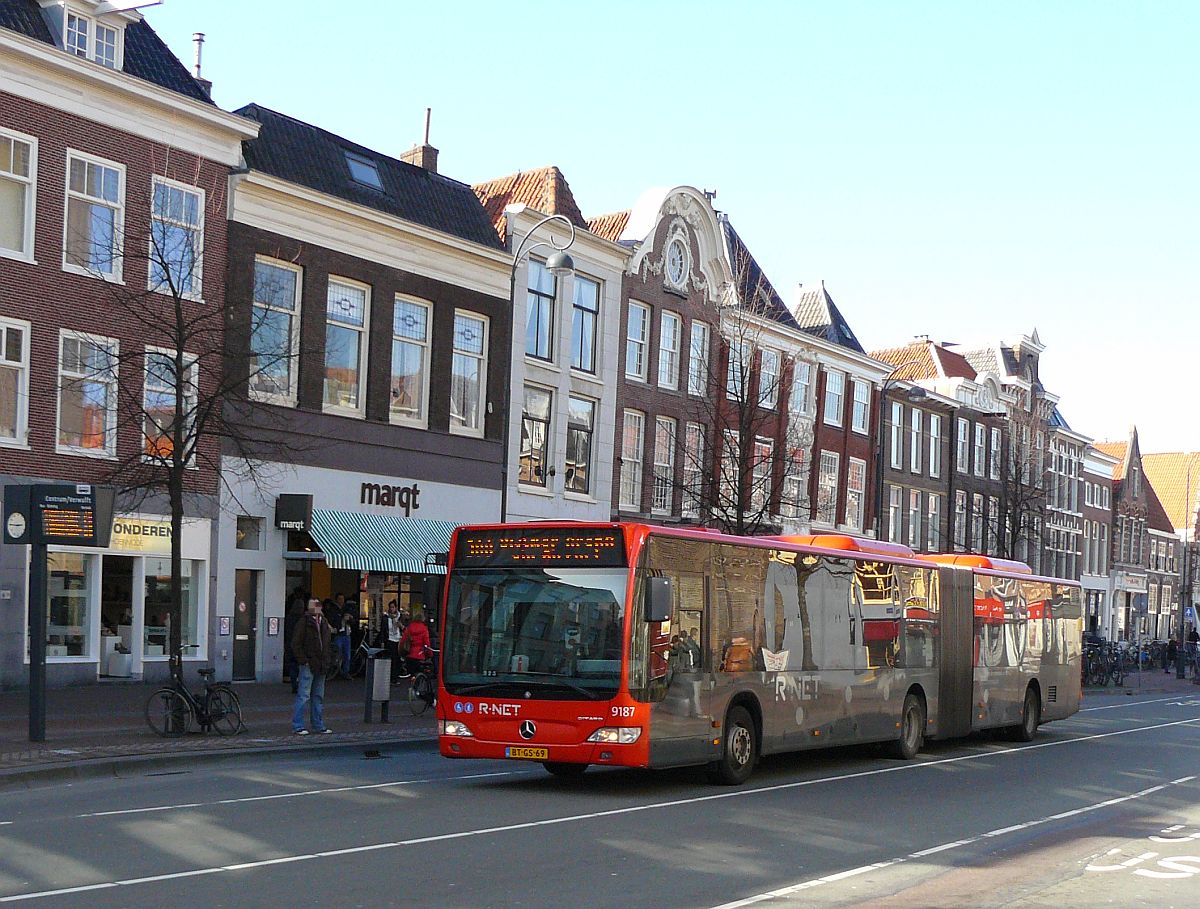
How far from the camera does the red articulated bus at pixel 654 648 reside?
15094mm

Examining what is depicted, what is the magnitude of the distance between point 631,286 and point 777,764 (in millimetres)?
23826

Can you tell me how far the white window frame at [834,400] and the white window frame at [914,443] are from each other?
→ 278 inches

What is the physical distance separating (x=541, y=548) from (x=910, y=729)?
25.7 feet

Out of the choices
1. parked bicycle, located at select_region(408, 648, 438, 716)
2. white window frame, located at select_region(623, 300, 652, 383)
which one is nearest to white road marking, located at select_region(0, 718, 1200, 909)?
parked bicycle, located at select_region(408, 648, 438, 716)

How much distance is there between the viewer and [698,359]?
44.4m

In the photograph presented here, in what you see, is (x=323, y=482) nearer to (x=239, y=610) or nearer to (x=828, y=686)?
(x=239, y=610)

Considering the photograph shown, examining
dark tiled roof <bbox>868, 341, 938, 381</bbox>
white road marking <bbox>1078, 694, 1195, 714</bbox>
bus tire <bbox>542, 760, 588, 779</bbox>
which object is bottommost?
white road marking <bbox>1078, 694, 1195, 714</bbox>

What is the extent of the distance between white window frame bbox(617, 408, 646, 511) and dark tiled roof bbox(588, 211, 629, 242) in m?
5.02

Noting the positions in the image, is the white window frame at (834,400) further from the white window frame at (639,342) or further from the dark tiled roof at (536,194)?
the dark tiled roof at (536,194)

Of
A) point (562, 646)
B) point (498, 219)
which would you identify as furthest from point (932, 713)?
point (498, 219)

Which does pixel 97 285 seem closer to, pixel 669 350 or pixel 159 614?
pixel 159 614

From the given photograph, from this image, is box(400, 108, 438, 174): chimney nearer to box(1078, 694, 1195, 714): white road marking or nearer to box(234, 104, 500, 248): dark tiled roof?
box(234, 104, 500, 248): dark tiled roof

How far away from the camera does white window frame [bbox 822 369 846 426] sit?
52188 mm

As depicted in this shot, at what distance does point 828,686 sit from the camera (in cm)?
1862
